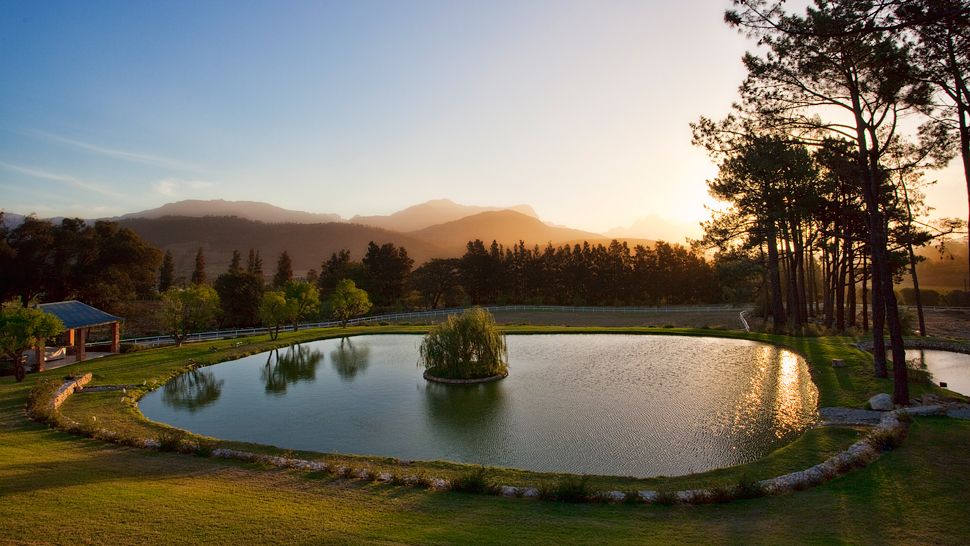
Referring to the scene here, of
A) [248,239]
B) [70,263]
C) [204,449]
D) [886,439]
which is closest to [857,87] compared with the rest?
[886,439]

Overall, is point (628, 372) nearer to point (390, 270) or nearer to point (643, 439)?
point (643, 439)

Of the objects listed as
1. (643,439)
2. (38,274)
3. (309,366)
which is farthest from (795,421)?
(38,274)

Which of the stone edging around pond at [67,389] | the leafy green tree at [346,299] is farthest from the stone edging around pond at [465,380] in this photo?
the leafy green tree at [346,299]

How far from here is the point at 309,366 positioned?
26766 mm

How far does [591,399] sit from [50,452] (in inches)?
593

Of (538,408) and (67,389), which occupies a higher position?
(67,389)

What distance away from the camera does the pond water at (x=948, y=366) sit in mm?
18969

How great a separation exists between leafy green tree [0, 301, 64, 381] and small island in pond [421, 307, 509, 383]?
16.9 meters

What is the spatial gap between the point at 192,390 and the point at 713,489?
20871 millimetres

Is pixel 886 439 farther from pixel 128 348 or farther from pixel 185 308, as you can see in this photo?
pixel 128 348

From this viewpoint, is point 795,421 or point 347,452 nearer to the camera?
point 347,452

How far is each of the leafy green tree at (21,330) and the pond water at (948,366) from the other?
119 feet

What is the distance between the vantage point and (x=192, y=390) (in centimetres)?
2161

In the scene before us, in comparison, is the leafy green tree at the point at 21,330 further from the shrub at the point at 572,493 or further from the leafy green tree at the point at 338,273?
the leafy green tree at the point at 338,273
